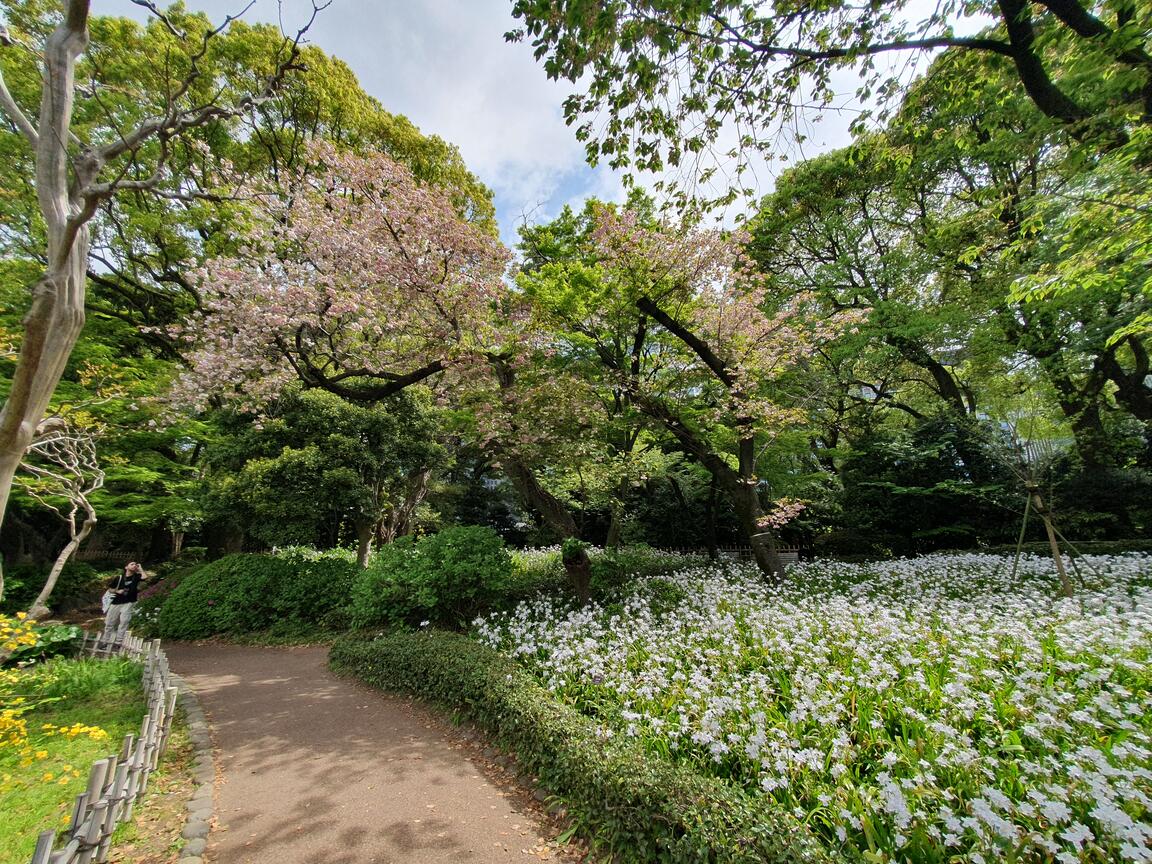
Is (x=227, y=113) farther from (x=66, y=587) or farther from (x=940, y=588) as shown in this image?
(x=66, y=587)

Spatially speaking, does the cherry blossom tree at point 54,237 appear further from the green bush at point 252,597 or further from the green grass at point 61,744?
the green bush at point 252,597

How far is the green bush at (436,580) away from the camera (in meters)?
7.67

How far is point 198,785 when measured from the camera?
154 inches

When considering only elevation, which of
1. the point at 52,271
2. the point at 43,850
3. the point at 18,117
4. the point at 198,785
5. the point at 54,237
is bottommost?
the point at 198,785

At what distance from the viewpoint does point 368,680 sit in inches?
261

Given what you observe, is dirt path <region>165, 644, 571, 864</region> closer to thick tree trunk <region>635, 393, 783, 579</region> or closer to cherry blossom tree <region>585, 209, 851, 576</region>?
thick tree trunk <region>635, 393, 783, 579</region>

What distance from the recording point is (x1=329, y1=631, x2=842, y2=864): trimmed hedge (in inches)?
95.2

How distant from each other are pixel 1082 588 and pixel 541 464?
26.0 ft

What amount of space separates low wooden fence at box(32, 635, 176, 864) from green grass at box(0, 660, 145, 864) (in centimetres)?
38

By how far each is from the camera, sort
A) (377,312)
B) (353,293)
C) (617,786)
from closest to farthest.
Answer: (617,786) < (353,293) < (377,312)

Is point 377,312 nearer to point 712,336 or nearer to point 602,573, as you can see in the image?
point 712,336

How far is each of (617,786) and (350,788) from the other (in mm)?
2318

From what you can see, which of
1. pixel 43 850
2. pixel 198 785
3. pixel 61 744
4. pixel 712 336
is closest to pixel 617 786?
pixel 43 850

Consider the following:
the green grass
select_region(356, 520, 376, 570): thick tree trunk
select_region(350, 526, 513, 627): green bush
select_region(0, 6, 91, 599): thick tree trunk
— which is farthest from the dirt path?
select_region(356, 520, 376, 570): thick tree trunk
